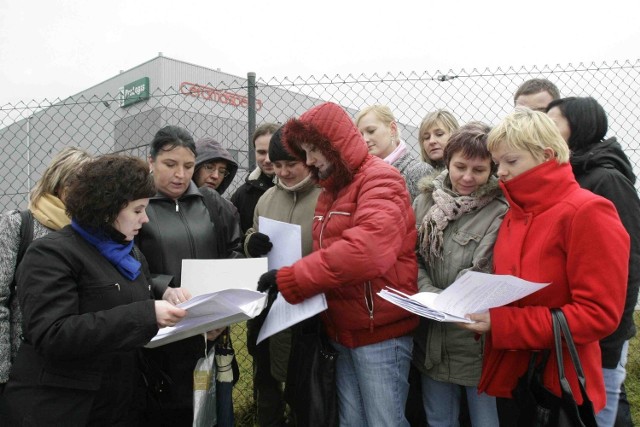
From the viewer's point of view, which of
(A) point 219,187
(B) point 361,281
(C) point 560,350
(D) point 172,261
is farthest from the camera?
(A) point 219,187

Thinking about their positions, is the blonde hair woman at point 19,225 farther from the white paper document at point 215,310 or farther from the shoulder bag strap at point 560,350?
the shoulder bag strap at point 560,350

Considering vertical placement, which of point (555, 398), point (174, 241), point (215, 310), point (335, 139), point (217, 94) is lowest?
point (555, 398)

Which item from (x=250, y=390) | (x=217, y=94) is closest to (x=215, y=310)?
(x=250, y=390)

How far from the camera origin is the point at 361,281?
182cm

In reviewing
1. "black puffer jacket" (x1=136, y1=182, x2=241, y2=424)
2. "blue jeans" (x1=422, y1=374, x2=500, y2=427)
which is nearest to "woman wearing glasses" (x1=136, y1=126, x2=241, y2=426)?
"black puffer jacket" (x1=136, y1=182, x2=241, y2=424)

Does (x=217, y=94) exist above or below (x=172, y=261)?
above

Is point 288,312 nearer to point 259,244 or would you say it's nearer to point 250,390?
point 259,244

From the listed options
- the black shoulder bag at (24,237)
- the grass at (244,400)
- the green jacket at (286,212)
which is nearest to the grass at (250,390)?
the grass at (244,400)

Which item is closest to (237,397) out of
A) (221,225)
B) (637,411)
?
(221,225)

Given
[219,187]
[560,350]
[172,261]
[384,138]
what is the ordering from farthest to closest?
1. [219,187]
2. [384,138]
3. [172,261]
4. [560,350]

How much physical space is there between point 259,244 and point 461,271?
0.92 metres

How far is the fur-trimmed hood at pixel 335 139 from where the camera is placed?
6.56 ft

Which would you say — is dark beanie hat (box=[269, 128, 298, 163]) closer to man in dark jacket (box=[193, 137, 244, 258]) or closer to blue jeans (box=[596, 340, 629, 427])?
man in dark jacket (box=[193, 137, 244, 258])

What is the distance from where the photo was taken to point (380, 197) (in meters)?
1.88
